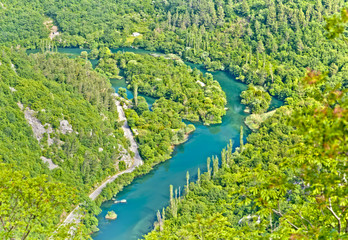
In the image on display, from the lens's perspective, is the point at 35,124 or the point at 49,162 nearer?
the point at 49,162

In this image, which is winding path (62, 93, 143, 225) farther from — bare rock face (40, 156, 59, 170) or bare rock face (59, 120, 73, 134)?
bare rock face (59, 120, 73, 134)

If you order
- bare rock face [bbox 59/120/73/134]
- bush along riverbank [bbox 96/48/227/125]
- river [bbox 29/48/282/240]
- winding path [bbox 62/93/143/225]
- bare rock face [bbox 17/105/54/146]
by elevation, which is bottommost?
river [bbox 29/48/282/240]

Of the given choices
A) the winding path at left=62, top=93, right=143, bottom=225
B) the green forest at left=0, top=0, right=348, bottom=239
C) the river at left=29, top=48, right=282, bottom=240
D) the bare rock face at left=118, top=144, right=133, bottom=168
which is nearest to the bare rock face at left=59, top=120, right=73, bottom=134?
the green forest at left=0, top=0, right=348, bottom=239

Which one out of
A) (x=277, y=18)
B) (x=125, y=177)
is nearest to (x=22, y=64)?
(x=125, y=177)

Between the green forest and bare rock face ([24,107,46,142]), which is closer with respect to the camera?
the green forest

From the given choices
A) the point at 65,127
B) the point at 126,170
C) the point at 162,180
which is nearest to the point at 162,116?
the point at 126,170

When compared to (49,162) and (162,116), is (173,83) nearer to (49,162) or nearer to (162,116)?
(162,116)

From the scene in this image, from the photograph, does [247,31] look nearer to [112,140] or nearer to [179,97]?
[179,97]
